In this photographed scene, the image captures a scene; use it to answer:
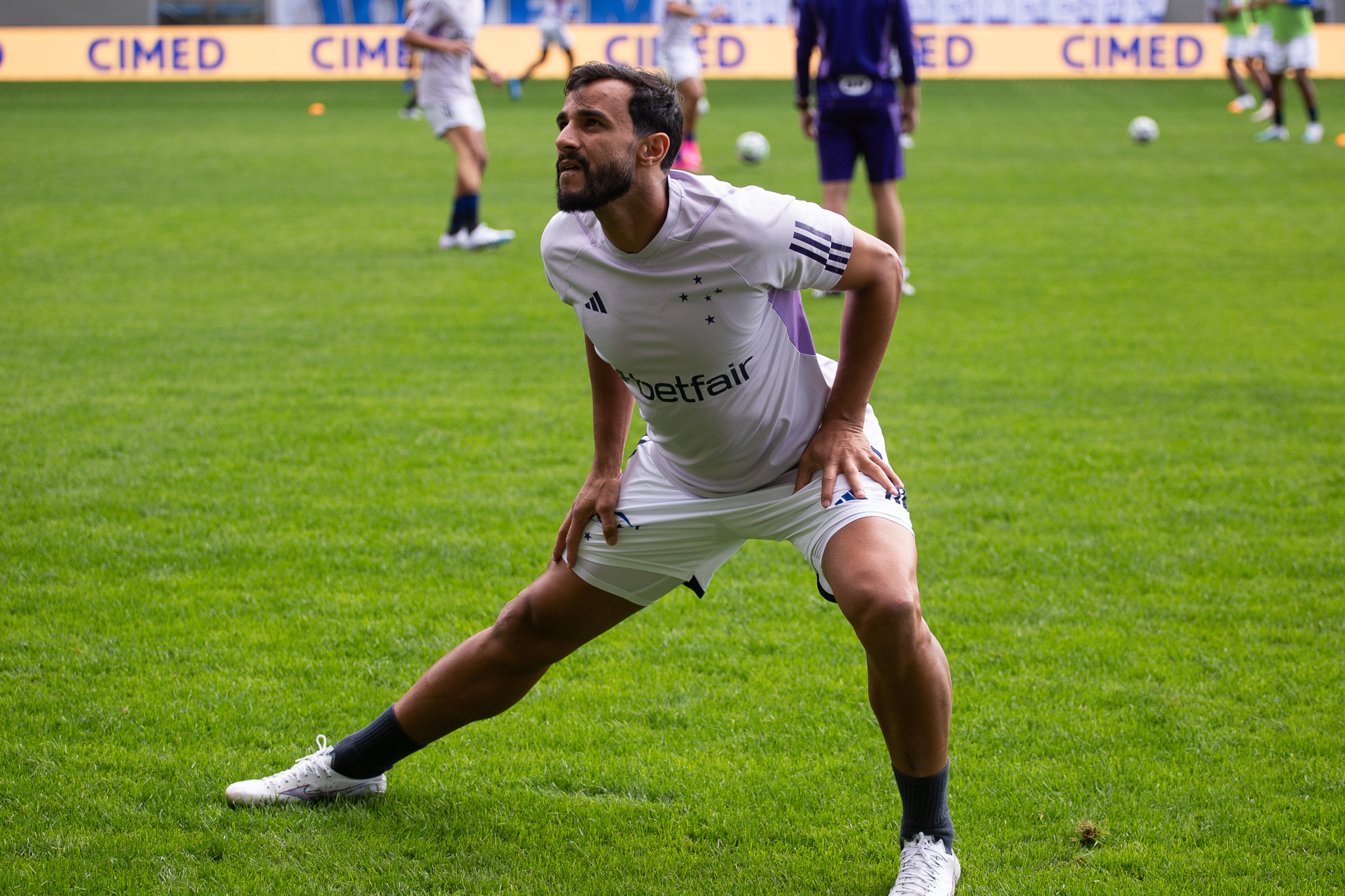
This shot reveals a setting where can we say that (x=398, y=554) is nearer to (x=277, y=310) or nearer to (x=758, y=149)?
(x=277, y=310)

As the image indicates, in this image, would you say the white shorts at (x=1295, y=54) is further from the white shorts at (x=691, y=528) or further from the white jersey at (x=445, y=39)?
the white shorts at (x=691, y=528)

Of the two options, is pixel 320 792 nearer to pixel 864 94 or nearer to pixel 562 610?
pixel 562 610

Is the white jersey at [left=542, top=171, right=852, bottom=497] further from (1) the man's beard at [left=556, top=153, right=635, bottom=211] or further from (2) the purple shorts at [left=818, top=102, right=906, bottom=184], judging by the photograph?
(2) the purple shorts at [left=818, top=102, right=906, bottom=184]

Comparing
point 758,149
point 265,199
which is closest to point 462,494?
point 265,199

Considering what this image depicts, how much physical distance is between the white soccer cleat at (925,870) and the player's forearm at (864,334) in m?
0.97

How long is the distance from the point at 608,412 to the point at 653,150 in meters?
0.75

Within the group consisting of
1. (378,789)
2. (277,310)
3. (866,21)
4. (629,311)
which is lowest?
(378,789)

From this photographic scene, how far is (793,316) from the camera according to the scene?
10.1 feet

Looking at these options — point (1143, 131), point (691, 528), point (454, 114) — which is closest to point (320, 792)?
point (691, 528)

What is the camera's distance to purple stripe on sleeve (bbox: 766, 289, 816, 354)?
3037mm

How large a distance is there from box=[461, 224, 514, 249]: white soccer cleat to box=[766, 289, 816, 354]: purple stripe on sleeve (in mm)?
8147

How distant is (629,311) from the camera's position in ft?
9.32

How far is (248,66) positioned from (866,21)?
80.2 feet

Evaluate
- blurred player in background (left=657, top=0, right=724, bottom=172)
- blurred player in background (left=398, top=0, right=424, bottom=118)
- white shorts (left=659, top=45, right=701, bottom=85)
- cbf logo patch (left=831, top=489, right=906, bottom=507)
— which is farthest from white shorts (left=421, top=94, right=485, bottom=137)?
blurred player in background (left=398, top=0, right=424, bottom=118)
